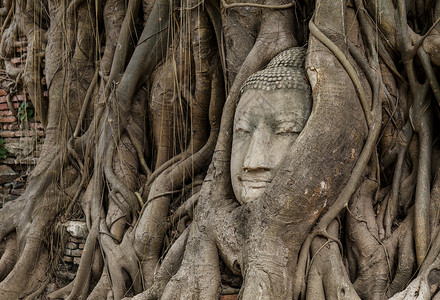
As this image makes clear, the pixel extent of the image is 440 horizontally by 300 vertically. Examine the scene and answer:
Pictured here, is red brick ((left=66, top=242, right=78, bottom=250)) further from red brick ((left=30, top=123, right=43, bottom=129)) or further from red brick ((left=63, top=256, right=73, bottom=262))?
red brick ((left=30, top=123, right=43, bottom=129))

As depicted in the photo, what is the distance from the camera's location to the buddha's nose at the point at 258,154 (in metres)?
3.01

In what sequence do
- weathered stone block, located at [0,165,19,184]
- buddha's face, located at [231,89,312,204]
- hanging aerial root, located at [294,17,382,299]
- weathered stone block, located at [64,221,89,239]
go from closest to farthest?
hanging aerial root, located at [294,17,382,299]
buddha's face, located at [231,89,312,204]
weathered stone block, located at [64,221,89,239]
weathered stone block, located at [0,165,19,184]

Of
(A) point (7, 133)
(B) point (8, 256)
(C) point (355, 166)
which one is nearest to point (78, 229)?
(B) point (8, 256)

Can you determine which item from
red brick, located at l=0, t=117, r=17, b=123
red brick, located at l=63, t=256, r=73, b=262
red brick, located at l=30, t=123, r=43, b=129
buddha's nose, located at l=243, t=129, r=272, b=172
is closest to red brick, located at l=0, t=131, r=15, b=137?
red brick, located at l=0, t=117, r=17, b=123

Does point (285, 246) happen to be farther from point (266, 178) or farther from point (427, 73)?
point (427, 73)

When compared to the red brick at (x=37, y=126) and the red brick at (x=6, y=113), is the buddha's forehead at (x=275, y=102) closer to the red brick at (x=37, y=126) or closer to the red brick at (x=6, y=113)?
the red brick at (x=37, y=126)

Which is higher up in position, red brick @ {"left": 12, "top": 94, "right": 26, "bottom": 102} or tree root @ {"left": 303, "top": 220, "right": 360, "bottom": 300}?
red brick @ {"left": 12, "top": 94, "right": 26, "bottom": 102}

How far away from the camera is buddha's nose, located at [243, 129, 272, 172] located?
3.01m

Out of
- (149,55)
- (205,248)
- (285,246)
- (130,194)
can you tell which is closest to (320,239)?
(285,246)

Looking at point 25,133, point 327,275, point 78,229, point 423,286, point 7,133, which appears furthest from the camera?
point 7,133

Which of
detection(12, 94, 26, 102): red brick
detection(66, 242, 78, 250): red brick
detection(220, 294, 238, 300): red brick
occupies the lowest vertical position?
detection(66, 242, 78, 250): red brick

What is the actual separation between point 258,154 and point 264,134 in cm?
13

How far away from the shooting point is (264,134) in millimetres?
3072

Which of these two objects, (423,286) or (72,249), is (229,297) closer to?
(423,286)
